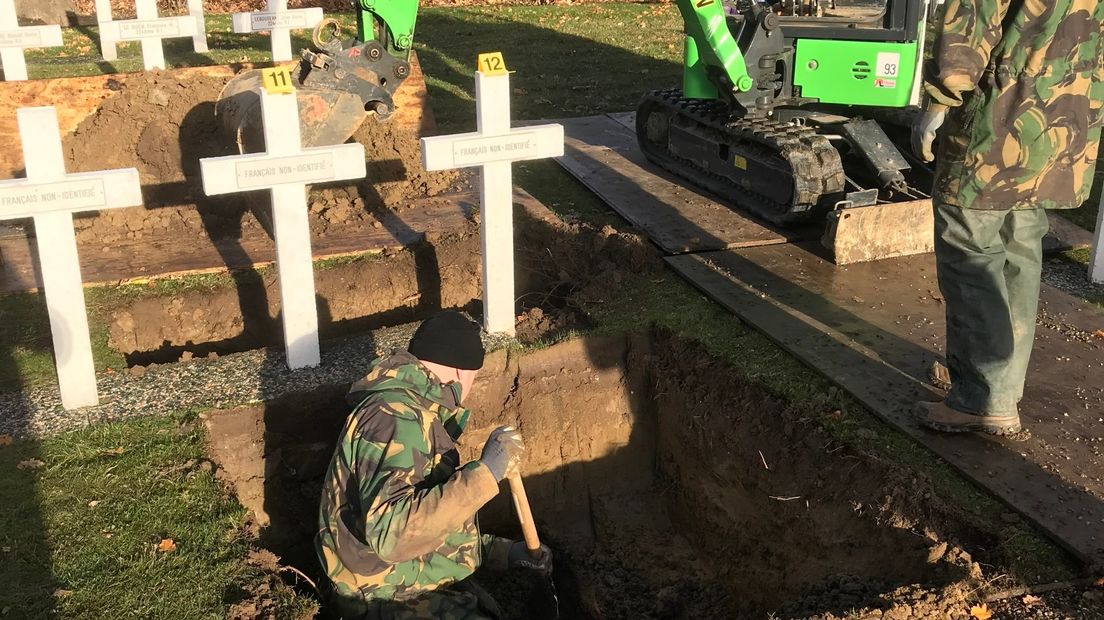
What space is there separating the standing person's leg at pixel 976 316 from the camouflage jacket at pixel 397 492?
8.20 ft

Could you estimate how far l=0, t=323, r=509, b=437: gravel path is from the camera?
5484 mm

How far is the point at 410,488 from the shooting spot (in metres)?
4.02

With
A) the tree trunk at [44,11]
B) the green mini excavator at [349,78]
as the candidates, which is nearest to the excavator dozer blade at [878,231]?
the green mini excavator at [349,78]

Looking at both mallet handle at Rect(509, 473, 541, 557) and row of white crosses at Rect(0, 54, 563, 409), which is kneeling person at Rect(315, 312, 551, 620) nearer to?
mallet handle at Rect(509, 473, 541, 557)

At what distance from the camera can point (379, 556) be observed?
4.15m

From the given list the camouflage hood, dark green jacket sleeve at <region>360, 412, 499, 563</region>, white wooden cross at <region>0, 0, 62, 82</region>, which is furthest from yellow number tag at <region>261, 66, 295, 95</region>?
white wooden cross at <region>0, 0, 62, 82</region>

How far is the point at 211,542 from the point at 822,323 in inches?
153

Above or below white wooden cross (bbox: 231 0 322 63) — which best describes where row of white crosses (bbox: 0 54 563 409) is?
below

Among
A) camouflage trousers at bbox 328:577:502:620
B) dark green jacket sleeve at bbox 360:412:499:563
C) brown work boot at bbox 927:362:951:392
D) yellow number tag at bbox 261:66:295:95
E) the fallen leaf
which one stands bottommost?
camouflage trousers at bbox 328:577:502:620

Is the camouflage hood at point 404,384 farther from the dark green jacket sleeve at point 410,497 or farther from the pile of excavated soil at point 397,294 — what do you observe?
the pile of excavated soil at point 397,294

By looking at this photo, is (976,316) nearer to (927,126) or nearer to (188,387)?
(927,126)

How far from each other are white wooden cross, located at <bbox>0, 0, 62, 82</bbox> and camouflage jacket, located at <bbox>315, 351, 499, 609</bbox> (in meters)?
8.11

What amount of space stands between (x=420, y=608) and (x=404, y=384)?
96 cm

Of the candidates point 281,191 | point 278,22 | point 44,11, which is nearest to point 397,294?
point 281,191
